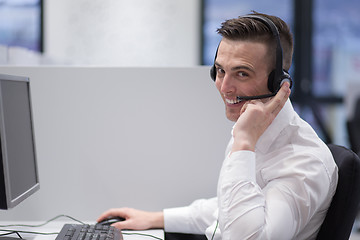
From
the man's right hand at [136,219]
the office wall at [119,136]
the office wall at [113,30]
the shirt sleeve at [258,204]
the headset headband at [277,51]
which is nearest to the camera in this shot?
the shirt sleeve at [258,204]

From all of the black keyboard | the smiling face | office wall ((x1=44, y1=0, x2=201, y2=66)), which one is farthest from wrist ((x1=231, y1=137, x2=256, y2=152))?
office wall ((x1=44, y1=0, x2=201, y2=66))

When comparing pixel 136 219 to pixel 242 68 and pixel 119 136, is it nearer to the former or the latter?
pixel 119 136

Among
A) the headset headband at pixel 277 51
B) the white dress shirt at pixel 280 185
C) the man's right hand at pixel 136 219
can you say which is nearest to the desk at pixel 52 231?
the man's right hand at pixel 136 219

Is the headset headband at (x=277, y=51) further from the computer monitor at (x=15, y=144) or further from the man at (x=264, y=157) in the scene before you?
the computer monitor at (x=15, y=144)

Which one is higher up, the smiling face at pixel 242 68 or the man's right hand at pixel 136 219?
the smiling face at pixel 242 68

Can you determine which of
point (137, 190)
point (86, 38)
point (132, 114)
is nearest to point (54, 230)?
point (137, 190)

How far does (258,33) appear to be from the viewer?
104cm

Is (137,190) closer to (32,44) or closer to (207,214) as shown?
(207,214)

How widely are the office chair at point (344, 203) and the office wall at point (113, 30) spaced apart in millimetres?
3502

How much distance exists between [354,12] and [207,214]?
13.5 feet

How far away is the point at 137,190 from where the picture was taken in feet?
4.80

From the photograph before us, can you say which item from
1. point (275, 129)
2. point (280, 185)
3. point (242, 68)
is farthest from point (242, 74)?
point (280, 185)

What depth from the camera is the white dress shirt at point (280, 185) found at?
0.91 m

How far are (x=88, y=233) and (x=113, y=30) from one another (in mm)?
3508
